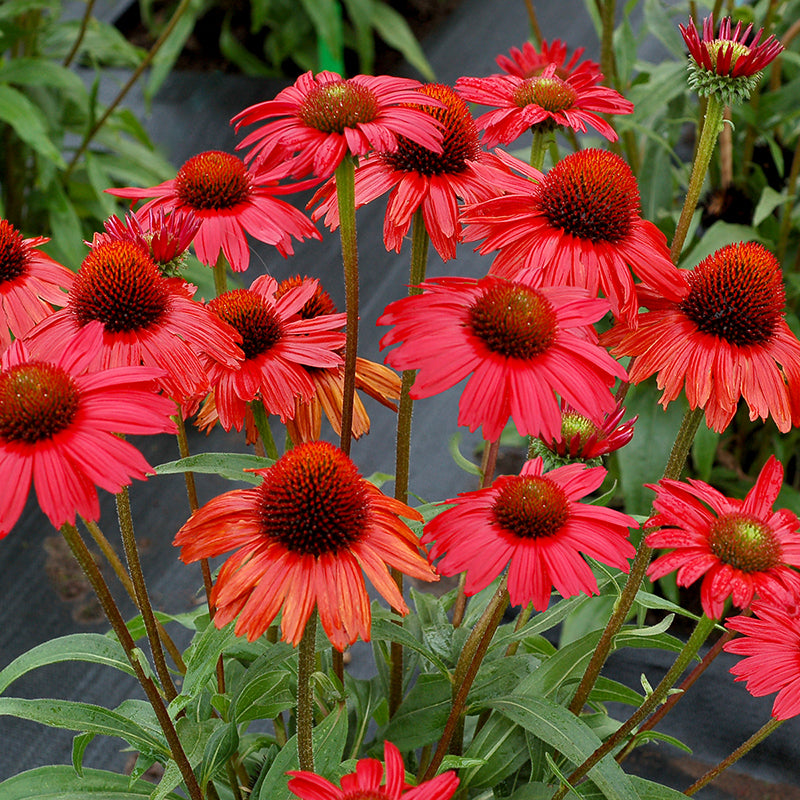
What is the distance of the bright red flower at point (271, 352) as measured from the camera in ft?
1.99

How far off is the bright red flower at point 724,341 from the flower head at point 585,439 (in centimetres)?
9

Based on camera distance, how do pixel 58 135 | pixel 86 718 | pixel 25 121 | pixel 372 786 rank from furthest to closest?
pixel 58 135, pixel 25 121, pixel 86 718, pixel 372 786

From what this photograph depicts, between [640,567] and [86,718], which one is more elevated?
[640,567]

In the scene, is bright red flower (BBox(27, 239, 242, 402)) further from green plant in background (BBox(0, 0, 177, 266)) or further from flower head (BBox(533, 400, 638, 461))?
green plant in background (BBox(0, 0, 177, 266))

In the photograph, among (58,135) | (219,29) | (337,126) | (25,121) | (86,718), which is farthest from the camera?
(219,29)

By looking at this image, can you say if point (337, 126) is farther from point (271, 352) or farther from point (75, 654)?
point (75, 654)

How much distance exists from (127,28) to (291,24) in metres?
0.66

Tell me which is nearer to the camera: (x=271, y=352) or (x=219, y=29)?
(x=271, y=352)

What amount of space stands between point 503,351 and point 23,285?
0.34 m

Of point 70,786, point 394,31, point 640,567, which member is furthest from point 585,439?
point 394,31

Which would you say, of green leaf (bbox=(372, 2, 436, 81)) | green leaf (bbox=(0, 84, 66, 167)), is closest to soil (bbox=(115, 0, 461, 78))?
green leaf (bbox=(372, 2, 436, 81))

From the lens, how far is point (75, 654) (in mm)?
680

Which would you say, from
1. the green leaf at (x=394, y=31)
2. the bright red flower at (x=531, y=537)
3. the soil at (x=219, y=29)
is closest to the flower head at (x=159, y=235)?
the bright red flower at (x=531, y=537)

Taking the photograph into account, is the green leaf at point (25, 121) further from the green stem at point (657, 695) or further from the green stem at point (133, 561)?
the green stem at point (657, 695)
